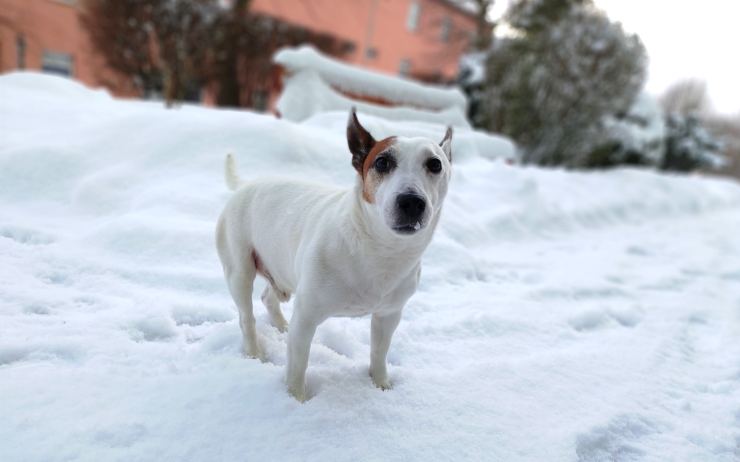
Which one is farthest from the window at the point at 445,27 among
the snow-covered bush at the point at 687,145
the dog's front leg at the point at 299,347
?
the dog's front leg at the point at 299,347

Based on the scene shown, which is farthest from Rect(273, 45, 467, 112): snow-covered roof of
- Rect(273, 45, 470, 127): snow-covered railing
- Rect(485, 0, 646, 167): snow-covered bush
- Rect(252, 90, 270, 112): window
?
Rect(252, 90, 270, 112): window

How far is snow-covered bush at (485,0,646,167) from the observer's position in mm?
10016

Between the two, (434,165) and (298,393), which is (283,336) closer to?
(298,393)

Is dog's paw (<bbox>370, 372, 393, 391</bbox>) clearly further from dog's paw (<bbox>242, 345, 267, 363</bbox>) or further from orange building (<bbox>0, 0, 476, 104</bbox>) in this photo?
orange building (<bbox>0, 0, 476, 104</bbox>)

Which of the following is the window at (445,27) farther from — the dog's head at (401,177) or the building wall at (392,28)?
Result: the dog's head at (401,177)

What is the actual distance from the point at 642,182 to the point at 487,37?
27.7ft

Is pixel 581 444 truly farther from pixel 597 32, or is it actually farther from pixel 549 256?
pixel 597 32

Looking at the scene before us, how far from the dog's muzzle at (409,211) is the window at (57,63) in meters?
16.8

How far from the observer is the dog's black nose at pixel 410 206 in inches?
65.6

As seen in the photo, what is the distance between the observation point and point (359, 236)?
1827mm

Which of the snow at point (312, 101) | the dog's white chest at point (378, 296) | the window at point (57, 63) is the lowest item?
the dog's white chest at point (378, 296)

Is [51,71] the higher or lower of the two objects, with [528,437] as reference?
higher

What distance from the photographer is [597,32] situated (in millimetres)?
9961

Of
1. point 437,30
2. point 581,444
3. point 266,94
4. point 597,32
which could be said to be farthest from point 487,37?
point 581,444
